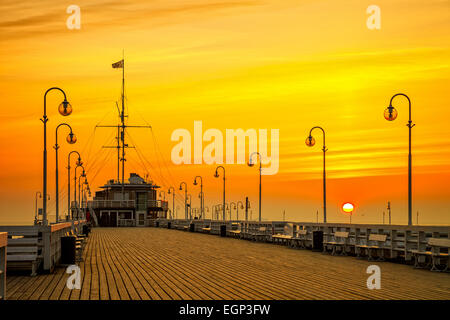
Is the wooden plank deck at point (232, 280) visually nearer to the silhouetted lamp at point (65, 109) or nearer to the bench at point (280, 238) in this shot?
the silhouetted lamp at point (65, 109)

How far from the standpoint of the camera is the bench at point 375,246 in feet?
75.5

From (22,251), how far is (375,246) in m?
11.9

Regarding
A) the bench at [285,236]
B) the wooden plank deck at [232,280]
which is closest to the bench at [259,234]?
the bench at [285,236]

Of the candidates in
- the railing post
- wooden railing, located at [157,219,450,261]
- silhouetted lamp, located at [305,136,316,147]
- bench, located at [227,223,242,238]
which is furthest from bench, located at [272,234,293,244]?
the railing post

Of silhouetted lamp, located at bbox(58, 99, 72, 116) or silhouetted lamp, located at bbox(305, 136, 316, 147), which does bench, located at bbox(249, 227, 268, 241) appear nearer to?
silhouetted lamp, located at bbox(305, 136, 316, 147)

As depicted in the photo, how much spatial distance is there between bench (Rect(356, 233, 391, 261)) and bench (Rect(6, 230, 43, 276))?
11076mm

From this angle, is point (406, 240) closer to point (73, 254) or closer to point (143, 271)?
point (143, 271)

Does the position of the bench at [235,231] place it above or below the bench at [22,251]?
below

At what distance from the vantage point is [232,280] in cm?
1744

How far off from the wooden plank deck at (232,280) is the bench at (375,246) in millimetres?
552

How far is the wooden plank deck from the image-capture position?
47.7 feet

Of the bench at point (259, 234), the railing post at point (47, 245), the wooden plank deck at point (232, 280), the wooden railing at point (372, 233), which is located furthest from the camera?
the bench at point (259, 234)

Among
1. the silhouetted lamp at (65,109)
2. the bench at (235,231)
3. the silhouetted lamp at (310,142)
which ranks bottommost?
the bench at (235,231)
